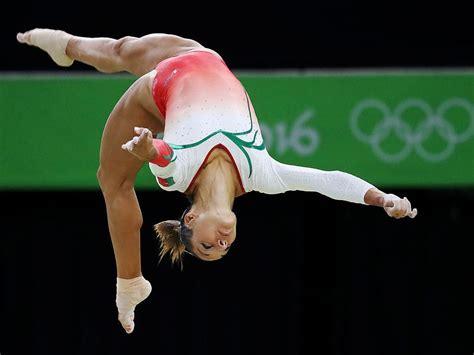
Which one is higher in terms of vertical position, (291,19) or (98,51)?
(291,19)

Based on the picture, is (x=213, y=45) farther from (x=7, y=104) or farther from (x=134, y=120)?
(x=134, y=120)

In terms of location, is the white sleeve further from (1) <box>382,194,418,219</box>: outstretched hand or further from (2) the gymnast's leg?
(2) the gymnast's leg

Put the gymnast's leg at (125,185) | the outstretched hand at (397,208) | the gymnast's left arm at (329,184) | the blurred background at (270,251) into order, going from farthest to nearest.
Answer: the blurred background at (270,251)
the gymnast's leg at (125,185)
the gymnast's left arm at (329,184)
the outstretched hand at (397,208)

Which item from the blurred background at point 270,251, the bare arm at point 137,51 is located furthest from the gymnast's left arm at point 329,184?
the blurred background at point 270,251

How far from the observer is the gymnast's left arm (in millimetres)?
3914

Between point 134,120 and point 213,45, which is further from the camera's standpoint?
point 213,45

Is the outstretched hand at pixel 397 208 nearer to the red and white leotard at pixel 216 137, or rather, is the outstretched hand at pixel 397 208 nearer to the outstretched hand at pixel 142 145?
the red and white leotard at pixel 216 137

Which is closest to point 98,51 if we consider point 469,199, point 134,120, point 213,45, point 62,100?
point 134,120

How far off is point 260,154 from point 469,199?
346 cm

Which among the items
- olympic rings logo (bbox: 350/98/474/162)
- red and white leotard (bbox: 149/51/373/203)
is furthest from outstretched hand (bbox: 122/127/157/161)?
olympic rings logo (bbox: 350/98/474/162)

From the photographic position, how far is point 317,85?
651 centimetres

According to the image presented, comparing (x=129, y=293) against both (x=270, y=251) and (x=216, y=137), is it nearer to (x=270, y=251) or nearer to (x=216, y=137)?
(x=216, y=137)

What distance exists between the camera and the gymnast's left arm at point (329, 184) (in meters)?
3.91

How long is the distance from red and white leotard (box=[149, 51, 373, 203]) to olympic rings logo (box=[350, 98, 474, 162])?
7.44ft
